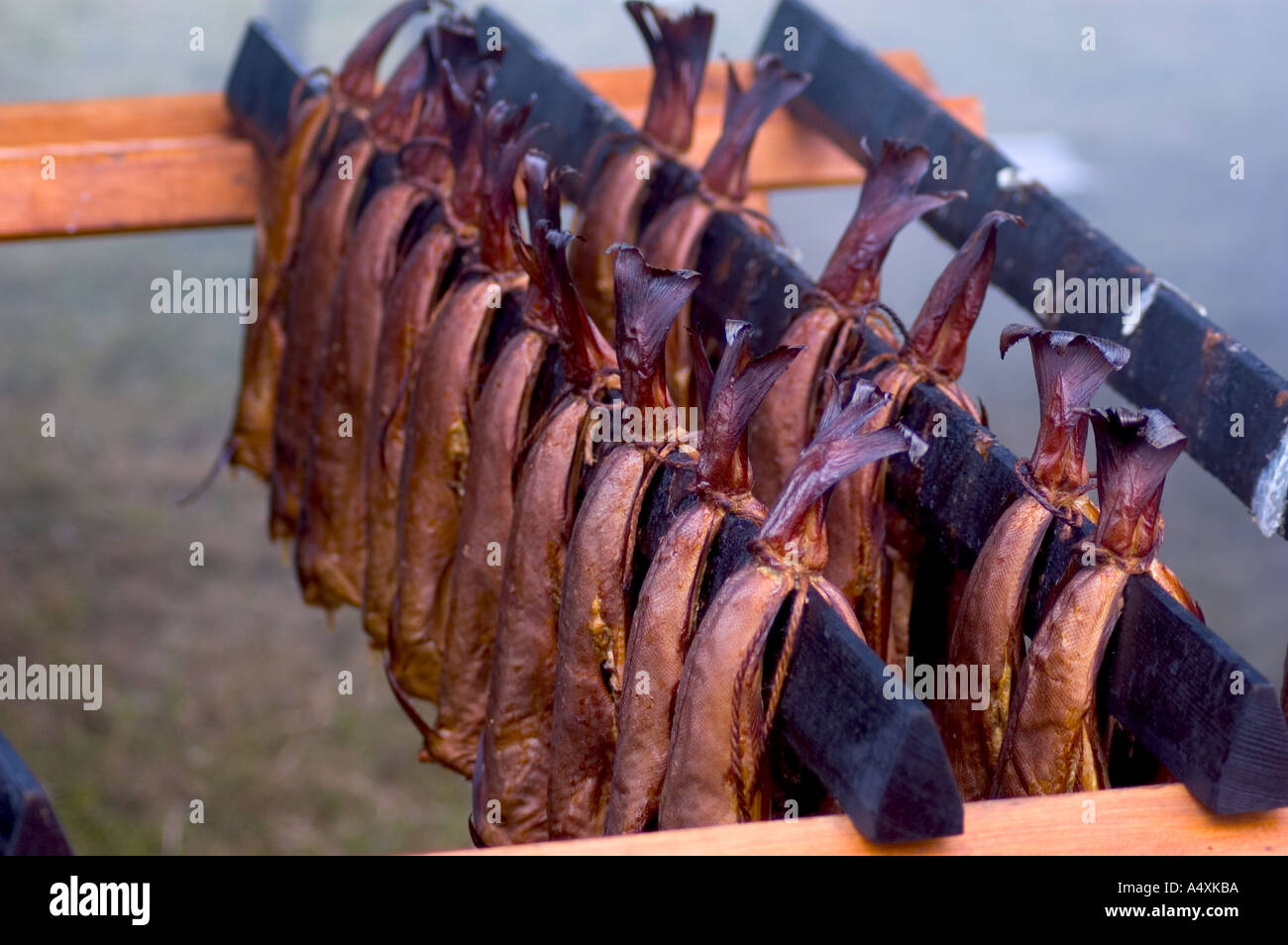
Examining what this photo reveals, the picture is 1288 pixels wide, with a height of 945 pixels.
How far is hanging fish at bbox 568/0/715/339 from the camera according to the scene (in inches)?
67.2

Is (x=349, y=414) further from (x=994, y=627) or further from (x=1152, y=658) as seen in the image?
(x=1152, y=658)

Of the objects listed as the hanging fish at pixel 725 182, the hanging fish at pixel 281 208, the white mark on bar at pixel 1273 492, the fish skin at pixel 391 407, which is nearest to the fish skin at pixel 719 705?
the white mark on bar at pixel 1273 492

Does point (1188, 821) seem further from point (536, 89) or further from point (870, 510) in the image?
point (536, 89)

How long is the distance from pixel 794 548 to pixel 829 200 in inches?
232

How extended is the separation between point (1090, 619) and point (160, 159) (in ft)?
5.38

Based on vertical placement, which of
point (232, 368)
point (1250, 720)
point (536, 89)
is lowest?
point (232, 368)

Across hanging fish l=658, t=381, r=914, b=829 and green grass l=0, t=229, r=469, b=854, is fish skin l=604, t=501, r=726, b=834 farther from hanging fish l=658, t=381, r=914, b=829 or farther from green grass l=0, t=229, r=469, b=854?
green grass l=0, t=229, r=469, b=854

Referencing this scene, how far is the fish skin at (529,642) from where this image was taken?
1304 millimetres

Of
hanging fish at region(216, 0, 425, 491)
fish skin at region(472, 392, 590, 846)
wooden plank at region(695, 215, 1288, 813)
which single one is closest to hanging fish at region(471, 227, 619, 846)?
fish skin at region(472, 392, 590, 846)

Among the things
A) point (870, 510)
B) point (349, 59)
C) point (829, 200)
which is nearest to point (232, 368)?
point (829, 200)

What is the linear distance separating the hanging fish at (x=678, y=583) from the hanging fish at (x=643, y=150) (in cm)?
67
